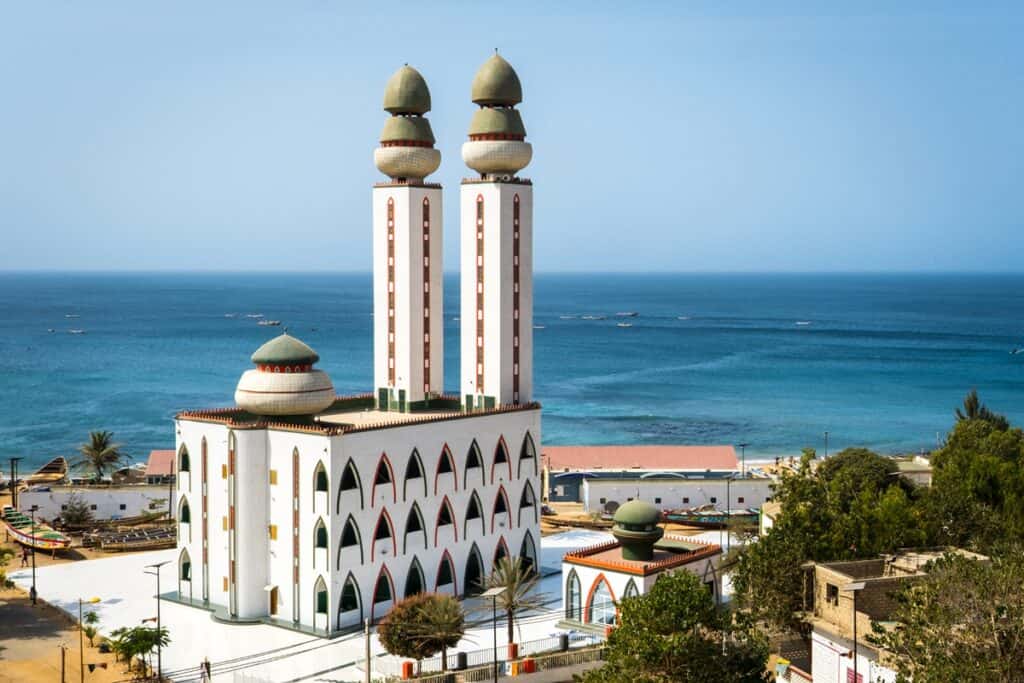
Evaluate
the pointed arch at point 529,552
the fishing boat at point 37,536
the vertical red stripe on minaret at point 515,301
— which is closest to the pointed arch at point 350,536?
the pointed arch at point 529,552

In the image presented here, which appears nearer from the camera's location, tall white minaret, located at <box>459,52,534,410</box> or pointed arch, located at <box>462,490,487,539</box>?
pointed arch, located at <box>462,490,487,539</box>

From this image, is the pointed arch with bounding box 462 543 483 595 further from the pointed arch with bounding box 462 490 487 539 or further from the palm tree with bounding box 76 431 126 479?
the palm tree with bounding box 76 431 126 479

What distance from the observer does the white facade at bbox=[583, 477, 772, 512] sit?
66438 mm

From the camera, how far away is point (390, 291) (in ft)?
168

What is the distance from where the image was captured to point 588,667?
1578 inches

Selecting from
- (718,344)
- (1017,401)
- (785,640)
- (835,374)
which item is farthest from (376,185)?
(718,344)

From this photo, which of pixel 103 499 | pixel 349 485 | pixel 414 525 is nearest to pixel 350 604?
pixel 414 525

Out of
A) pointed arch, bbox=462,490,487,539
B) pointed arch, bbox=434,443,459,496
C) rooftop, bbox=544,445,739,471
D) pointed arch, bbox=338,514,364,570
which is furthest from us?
rooftop, bbox=544,445,739,471

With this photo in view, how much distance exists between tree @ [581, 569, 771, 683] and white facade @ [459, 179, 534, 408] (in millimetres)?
18834

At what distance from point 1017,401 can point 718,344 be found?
6704cm

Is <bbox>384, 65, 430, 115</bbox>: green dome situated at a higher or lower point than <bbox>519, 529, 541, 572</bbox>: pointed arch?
higher

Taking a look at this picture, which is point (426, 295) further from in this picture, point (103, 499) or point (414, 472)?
point (103, 499)

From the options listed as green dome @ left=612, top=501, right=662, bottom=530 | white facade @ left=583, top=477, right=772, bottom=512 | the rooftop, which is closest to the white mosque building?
green dome @ left=612, top=501, right=662, bottom=530

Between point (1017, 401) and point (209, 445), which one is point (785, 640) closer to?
point (209, 445)
